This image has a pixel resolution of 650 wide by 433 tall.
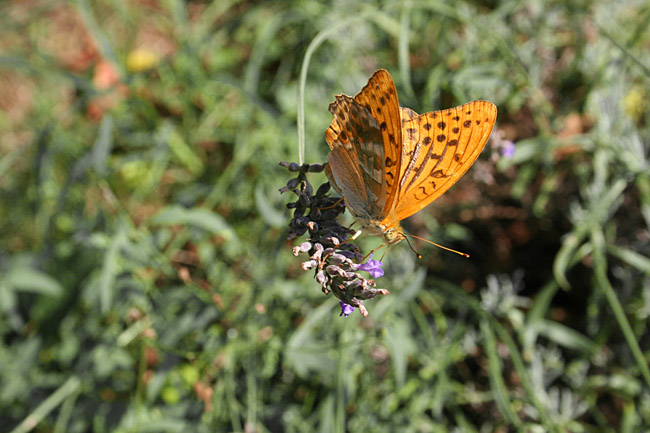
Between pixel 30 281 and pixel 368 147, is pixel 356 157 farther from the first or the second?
pixel 30 281

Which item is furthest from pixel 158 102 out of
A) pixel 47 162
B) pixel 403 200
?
pixel 403 200

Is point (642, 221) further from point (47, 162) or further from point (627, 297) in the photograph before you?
point (47, 162)

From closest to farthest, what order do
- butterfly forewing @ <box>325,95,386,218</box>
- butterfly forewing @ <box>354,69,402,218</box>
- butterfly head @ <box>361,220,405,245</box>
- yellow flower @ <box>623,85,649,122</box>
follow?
butterfly forewing @ <box>354,69,402,218</box> < butterfly forewing @ <box>325,95,386,218</box> < butterfly head @ <box>361,220,405,245</box> < yellow flower @ <box>623,85,649,122</box>

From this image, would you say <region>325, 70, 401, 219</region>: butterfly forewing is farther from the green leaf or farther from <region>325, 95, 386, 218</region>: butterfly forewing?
the green leaf

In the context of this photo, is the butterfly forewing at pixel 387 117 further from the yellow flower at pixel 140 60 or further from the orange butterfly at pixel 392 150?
the yellow flower at pixel 140 60

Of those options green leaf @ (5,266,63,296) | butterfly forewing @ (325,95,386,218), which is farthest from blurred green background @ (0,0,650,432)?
butterfly forewing @ (325,95,386,218)

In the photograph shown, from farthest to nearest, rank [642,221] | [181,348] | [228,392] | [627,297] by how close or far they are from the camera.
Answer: [642,221] → [627,297] → [181,348] → [228,392]

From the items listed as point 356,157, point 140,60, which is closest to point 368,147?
point 356,157
